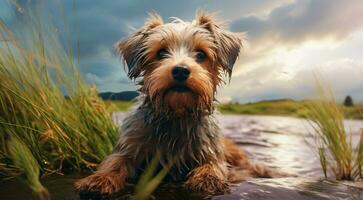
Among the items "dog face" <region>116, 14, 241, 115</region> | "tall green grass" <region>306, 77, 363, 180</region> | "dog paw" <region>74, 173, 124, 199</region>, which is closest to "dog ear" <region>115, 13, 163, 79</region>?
"dog face" <region>116, 14, 241, 115</region>

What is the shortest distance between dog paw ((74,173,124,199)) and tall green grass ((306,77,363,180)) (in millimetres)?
3308

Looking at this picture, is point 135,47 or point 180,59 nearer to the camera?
point 180,59

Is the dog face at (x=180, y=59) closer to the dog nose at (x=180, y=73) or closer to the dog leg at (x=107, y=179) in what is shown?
the dog nose at (x=180, y=73)

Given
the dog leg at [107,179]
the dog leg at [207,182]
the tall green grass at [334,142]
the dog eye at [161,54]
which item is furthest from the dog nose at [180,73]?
the tall green grass at [334,142]

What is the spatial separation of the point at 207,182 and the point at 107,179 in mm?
925

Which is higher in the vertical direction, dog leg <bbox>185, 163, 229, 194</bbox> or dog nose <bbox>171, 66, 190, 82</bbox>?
dog nose <bbox>171, 66, 190, 82</bbox>

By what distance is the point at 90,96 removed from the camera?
7.82m

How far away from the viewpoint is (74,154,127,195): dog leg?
4.78 metres

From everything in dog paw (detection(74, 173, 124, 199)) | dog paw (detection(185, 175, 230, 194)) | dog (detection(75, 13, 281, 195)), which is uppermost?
dog (detection(75, 13, 281, 195))

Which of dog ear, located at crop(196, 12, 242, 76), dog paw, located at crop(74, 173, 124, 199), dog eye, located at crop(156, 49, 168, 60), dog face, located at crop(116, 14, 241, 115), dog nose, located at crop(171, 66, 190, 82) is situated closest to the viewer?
dog paw, located at crop(74, 173, 124, 199)

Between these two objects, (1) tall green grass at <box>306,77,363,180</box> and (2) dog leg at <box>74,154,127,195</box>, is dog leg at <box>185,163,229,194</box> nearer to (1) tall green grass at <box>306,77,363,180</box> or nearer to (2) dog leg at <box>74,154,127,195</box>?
(2) dog leg at <box>74,154,127,195</box>

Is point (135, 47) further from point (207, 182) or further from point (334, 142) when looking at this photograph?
point (334, 142)

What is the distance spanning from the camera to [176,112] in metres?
5.49

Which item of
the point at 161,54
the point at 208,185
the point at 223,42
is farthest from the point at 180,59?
the point at 208,185
